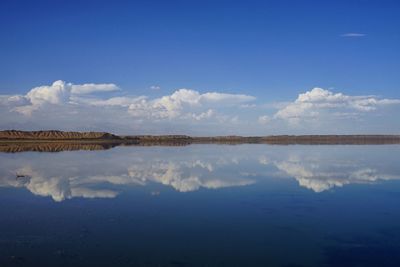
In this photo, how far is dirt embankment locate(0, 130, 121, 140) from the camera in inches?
3703

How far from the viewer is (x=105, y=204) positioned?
12.6 m

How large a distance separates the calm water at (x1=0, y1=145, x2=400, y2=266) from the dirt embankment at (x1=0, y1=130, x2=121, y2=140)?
81.7 meters

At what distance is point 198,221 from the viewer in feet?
34.2

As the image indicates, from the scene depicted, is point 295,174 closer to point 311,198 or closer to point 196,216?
point 311,198

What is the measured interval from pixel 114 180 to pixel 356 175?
1125 centimetres

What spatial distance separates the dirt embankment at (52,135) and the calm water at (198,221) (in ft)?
268

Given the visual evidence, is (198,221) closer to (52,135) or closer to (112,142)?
(112,142)

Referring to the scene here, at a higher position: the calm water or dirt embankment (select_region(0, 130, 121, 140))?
dirt embankment (select_region(0, 130, 121, 140))

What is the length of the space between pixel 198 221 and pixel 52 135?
9694 cm

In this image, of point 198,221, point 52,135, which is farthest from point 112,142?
point 198,221

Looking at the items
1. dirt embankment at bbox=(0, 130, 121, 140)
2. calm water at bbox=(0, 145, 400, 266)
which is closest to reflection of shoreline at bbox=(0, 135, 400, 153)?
dirt embankment at bbox=(0, 130, 121, 140)

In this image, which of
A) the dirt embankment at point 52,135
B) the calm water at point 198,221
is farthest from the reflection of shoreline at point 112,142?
the calm water at point 198,221

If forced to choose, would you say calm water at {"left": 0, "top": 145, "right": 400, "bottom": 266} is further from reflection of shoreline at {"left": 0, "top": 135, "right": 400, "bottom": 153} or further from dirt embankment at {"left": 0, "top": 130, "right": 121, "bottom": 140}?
dirt embankment at {"left": 0, "top": 130, "right": 121, "bottom": 140}

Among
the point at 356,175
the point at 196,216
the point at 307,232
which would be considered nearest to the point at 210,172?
the point at 356,175
